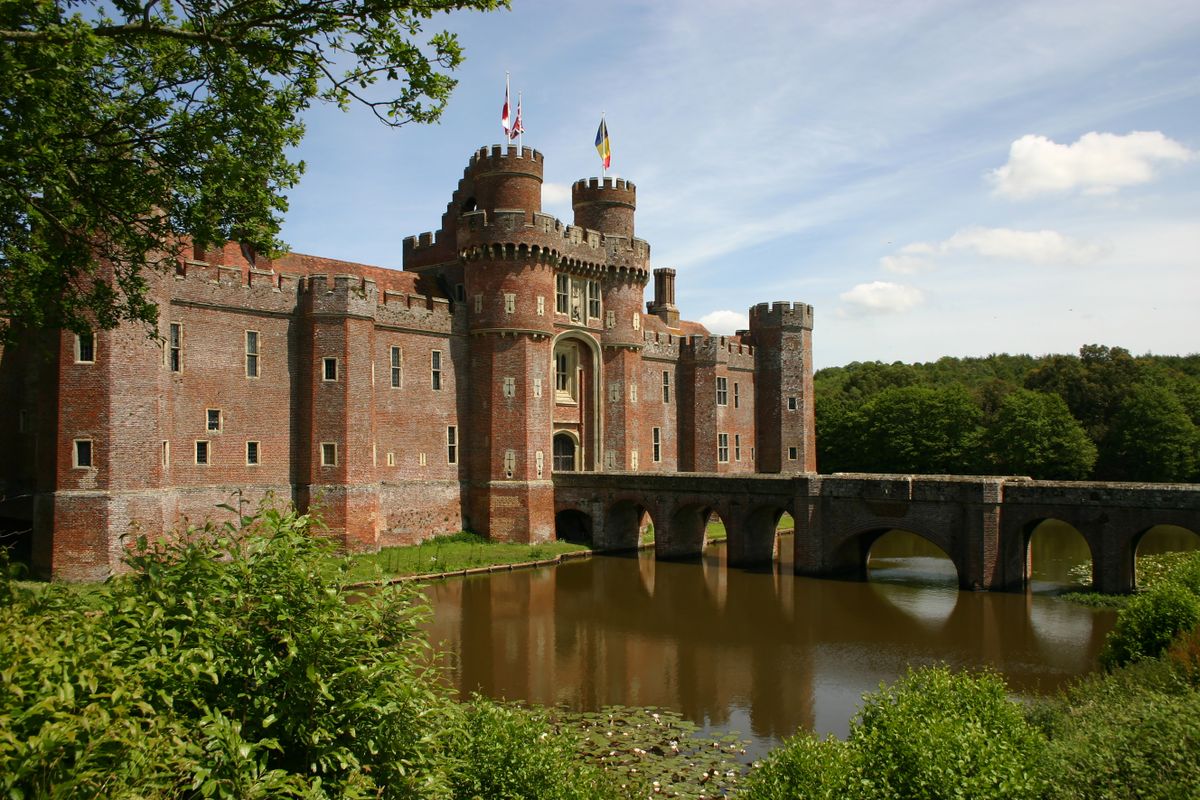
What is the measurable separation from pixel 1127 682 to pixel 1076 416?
52345 millimetres

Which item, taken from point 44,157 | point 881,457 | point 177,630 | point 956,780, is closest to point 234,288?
point 44,157

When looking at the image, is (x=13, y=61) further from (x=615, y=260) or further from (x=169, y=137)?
(x=615, y=260)

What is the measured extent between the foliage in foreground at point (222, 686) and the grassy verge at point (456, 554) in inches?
766

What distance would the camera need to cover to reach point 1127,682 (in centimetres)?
1370

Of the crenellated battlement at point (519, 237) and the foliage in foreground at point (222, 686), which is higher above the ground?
the crenellated battlement at point (519, 237)

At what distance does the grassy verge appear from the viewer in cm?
2958

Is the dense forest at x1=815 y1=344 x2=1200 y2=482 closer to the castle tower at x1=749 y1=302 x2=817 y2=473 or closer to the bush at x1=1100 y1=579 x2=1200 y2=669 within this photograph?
the castle tower at x1=749 y1=302 x2=817 y2=473

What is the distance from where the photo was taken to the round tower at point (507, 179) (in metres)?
35.7

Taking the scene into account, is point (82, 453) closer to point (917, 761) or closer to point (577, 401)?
point (577, 401)

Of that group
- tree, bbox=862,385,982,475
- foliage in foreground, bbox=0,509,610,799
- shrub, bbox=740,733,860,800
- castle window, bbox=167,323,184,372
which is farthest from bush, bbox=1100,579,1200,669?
tree, bbox=862,385,982,475

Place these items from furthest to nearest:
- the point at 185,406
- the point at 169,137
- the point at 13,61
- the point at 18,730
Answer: the point at 185,406 < the point at 169,137 < the point at 13,61 < the point at 18,730

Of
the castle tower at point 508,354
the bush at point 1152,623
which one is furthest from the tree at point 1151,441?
the bush at point 1152,623

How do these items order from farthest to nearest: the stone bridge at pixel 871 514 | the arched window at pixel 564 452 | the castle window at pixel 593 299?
the castle window at pixel 593 299, the arched window at pixel 564 452, the stone bridge at pixel 871 514

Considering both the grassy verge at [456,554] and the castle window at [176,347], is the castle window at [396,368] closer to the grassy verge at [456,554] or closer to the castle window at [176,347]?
the grassy verge at [456,554]
